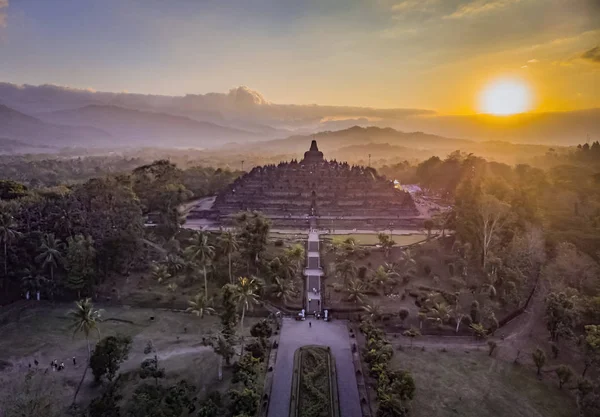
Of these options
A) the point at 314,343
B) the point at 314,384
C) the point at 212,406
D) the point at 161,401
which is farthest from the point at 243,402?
the point at 314,343

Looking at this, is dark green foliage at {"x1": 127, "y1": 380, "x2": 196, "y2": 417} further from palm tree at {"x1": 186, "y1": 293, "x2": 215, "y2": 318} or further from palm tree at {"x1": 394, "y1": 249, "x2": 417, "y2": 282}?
palm tree at {"x1": 394, "y1": 249, "x2": 417, "y2": 282}

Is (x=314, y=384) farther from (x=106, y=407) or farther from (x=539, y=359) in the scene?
(x=539, y=359)

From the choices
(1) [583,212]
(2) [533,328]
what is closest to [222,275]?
(2) [533,328]

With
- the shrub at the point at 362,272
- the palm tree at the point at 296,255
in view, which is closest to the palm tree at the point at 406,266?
the shrub at the point at 362,272

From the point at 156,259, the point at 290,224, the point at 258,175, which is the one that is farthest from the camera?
the point at 258,175

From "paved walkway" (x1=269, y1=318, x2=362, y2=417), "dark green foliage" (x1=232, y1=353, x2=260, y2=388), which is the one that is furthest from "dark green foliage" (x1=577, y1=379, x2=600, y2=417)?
"dark green foliage" (x1=232, y1=353, x2=260, y2=388)

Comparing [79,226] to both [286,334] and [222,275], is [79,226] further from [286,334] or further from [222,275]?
[286,334]

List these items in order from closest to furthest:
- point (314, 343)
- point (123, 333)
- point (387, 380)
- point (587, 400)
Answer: point (587, 400), point (387, 380), point (314, 343), point (123, 333)
